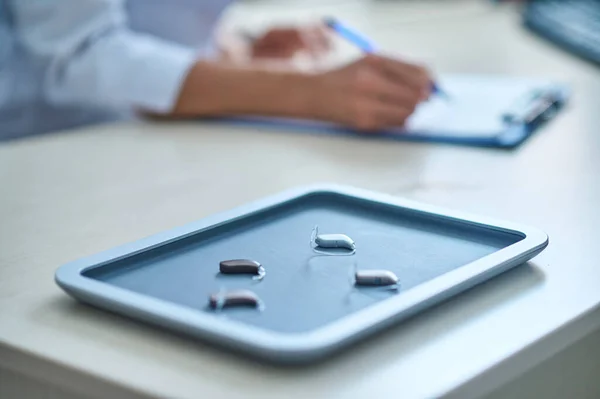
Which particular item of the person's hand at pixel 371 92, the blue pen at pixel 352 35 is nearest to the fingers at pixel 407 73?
the person's hand at pixel 371 92

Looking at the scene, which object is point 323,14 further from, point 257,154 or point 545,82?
point 257,154

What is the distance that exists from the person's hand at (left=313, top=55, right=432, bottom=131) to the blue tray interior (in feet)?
1.05

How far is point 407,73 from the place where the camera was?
1.02 metres

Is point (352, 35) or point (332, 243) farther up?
point (352, 35)

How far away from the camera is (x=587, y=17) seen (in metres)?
1.48

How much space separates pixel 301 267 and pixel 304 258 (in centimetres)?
2

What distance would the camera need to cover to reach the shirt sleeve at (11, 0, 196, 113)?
3.58 ft

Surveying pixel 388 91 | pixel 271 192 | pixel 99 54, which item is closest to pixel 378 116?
pixel 388 91

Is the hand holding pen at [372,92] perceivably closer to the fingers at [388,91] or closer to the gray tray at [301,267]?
the fingers at [388,91]

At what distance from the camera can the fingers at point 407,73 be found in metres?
1.01

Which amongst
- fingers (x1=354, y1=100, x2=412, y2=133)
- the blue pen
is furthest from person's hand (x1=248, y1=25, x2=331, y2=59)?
fingers (x1=354, y1=100, x2=412, y2=133)

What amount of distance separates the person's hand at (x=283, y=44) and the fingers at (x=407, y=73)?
1.08 ft

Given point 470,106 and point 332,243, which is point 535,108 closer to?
point 470,106

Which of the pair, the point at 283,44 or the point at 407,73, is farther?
the point at 283,44
